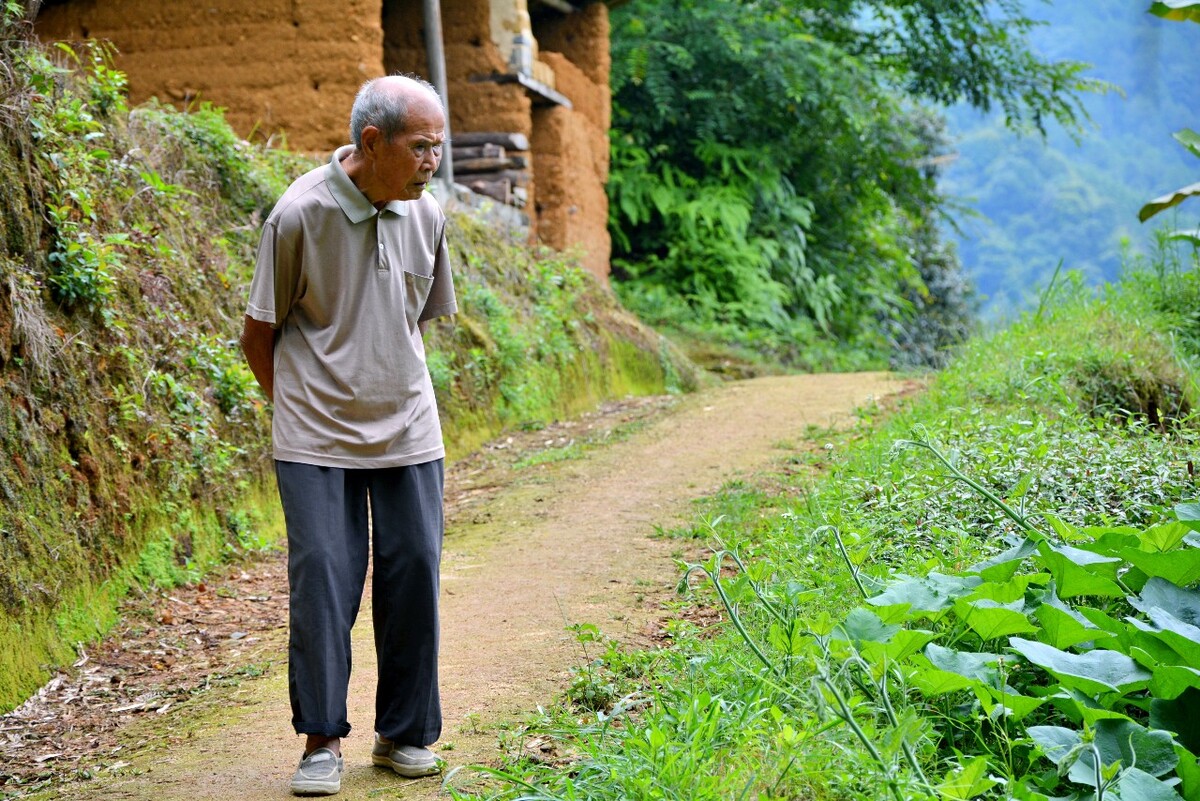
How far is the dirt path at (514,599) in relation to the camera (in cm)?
355

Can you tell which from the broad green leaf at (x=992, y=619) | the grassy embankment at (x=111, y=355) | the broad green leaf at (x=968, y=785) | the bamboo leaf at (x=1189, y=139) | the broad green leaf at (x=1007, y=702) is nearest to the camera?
the broad green leaf at (x=968, y=785)

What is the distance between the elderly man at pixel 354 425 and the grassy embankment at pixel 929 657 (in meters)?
0.40

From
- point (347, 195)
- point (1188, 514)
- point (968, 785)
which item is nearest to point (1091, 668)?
point (968, 785)

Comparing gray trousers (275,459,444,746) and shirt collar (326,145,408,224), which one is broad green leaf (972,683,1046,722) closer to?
gray trousers (275,459,444,746)

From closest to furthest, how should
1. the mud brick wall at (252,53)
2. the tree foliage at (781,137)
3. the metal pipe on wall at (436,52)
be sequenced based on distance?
the mud brick wall at (252,53) < the metal pipe on wall at (436,52) < the tree foliage at (781,137)

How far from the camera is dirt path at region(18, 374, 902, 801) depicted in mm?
3547

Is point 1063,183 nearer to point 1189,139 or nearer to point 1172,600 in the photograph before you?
point 1189,139

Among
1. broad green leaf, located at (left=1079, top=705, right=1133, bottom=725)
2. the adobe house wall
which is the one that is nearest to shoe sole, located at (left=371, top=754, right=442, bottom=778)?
broad green leaf, located at (left=1079, top=705, right=1133, bottom=725)

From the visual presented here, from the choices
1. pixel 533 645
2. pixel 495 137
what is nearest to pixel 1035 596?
pixel 533 645

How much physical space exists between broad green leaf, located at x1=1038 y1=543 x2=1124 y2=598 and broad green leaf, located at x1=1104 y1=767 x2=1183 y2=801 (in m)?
0.86

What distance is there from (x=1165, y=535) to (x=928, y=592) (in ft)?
2.45

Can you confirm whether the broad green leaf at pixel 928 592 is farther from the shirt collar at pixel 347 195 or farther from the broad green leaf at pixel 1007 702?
the shirt collar at pixel 347 195

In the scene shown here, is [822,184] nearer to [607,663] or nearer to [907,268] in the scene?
[907,268]

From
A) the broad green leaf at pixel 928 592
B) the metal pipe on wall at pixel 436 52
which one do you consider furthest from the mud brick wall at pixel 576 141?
the broad green leaf at pixel 928 592
